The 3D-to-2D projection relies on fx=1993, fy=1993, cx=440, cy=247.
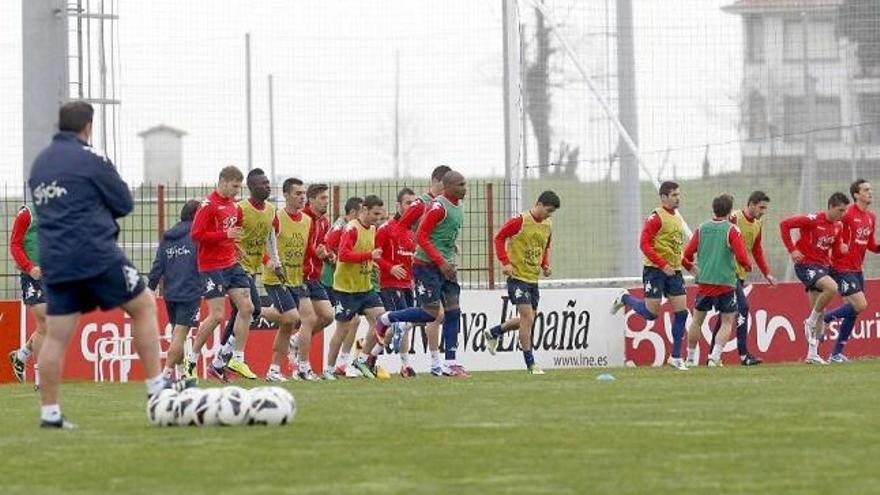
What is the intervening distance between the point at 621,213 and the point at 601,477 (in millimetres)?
19421

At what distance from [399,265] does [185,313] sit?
12.8ft

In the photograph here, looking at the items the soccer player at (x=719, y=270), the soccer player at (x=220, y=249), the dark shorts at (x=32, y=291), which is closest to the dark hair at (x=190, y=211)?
the soccer player at (x=220, y=249)

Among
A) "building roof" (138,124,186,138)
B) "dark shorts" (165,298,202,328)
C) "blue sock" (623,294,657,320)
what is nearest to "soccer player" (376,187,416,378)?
"blue sock" (623,294,657,320)

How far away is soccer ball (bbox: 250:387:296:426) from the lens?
12859mm

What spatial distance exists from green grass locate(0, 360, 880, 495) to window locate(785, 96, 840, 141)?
44.7 feet

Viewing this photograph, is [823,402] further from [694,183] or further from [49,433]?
[694,183]

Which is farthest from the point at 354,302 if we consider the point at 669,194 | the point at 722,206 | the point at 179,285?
the point at 722,206

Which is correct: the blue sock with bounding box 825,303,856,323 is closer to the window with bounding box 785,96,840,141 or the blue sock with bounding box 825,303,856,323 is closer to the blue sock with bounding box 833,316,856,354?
the blue sock with bounding box 833,316,856,354

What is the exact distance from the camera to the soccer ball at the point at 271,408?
42.2 feet

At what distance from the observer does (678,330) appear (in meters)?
24.0

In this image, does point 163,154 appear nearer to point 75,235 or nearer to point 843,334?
point 843,334

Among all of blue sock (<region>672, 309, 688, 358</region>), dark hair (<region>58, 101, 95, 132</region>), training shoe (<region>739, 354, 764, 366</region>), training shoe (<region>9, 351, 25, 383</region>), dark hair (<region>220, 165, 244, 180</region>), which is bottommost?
training shoe (<region>739, 354, 764, 366</region>)

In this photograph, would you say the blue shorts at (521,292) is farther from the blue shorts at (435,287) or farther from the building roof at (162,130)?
the building roof at (162,130)

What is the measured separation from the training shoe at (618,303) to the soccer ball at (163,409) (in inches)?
551
